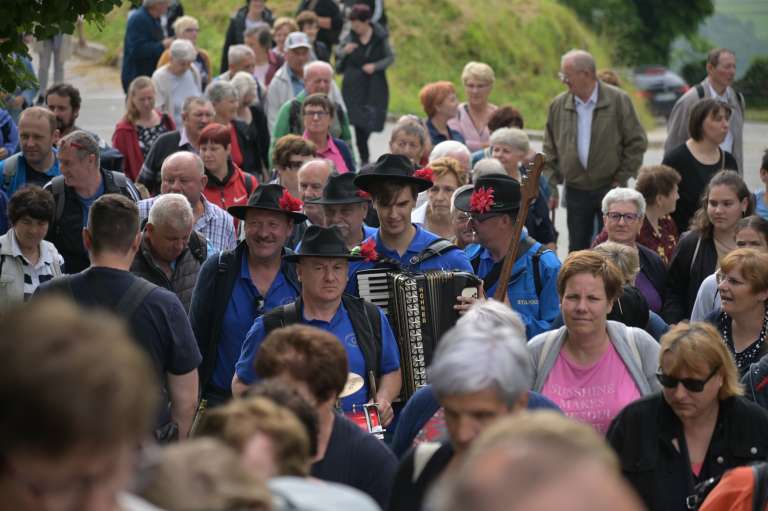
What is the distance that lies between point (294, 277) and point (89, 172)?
8.42 feet

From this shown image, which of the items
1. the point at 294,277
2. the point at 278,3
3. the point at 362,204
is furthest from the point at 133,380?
the point at 278,3

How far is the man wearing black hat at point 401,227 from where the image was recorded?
8.48 m

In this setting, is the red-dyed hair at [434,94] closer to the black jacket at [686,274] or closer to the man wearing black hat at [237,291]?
the black jacket at [686,274]

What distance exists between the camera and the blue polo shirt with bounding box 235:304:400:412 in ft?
23.6

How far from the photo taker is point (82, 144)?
1017cm

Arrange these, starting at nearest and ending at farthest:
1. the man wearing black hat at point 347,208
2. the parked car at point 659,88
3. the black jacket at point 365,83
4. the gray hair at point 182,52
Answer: the man wearing black hat at point 347,208 → the gray hair at point 182,52 → the black jacket at point 365,83 → the parked car at point 659,88

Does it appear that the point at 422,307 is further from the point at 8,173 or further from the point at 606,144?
the point at 606,144

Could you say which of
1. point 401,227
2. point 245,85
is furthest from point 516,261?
point 245,85

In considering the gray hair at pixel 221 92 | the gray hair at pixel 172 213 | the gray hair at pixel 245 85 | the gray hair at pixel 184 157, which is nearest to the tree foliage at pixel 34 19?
the gray hair at pixel 172 213

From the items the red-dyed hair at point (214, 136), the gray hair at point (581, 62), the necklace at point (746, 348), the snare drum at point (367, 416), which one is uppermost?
the gray hair at point (581, 62)

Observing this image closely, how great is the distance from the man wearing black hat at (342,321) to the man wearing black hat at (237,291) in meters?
0.61

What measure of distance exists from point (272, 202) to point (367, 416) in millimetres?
1918

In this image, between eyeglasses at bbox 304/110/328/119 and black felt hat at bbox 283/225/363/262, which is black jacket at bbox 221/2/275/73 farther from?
black felt hat at bbox 283/225/363/262

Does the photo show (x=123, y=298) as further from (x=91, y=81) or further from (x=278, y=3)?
(x=278, y=3)
